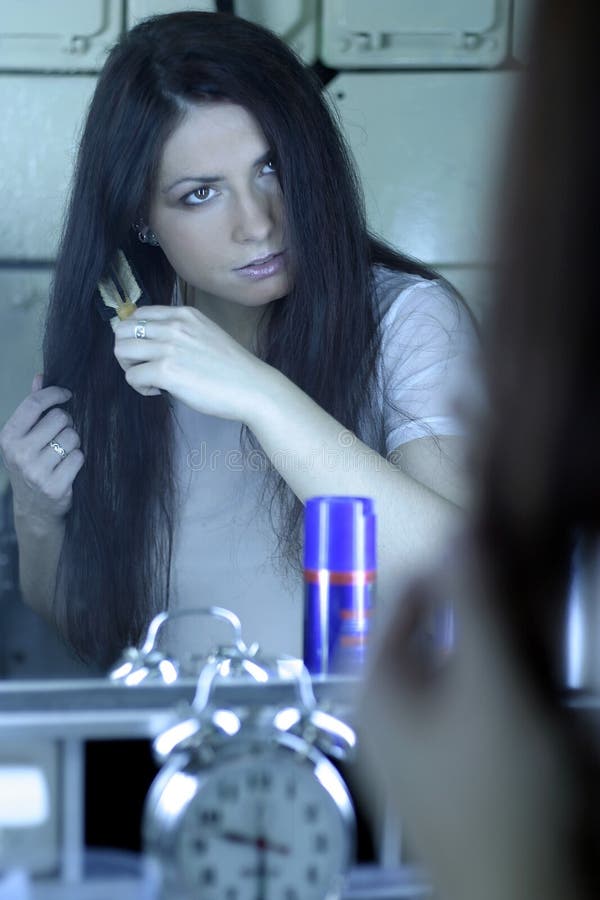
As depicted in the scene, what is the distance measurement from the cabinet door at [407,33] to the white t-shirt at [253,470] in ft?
1.14

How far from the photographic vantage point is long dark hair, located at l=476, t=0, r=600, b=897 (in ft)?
1.20

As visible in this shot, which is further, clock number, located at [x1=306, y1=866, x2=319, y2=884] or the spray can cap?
the spray can cap

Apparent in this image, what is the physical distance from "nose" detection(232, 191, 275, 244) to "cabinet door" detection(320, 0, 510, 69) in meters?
0.37

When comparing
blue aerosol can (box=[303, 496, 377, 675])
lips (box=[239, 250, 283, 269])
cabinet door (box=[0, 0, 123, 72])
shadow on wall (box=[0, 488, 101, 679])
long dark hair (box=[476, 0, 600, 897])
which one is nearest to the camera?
long dark hair (box=[476, 0, 600, 897])

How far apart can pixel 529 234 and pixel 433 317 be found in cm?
99

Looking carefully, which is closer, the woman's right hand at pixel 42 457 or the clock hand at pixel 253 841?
the clock hand at pixel 253 841

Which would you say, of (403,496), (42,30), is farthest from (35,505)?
(42,30)

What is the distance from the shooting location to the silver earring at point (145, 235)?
136cm

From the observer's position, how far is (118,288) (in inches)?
53.9

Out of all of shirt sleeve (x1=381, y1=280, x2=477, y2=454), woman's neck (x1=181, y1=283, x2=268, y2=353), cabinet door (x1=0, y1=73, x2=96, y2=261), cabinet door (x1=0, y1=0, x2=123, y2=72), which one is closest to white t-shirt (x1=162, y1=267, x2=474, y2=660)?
shirt sleeve (x1=381, y1=280, x2=477, y2=454)

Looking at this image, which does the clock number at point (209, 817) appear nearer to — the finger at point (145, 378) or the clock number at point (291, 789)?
the clock number at point (291, 789)

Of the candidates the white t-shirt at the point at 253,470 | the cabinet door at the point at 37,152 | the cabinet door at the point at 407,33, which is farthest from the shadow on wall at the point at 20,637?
the cabinet door at the point at 407,33

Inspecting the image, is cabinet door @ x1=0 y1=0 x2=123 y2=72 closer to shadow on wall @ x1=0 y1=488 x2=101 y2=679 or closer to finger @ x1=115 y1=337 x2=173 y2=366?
finger @ x1=115 y1=337 x2=173 y2=366

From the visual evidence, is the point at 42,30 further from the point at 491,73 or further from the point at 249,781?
the point at 249,781
